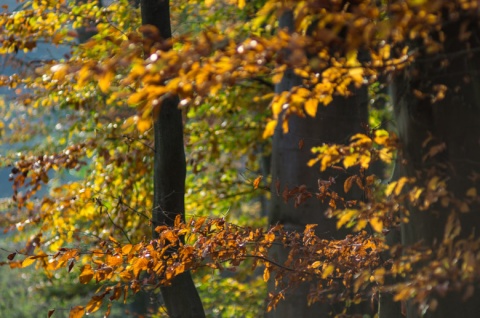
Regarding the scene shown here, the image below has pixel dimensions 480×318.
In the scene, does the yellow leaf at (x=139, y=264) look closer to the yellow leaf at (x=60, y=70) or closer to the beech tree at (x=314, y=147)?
the beech tree at (x=314, y=147)

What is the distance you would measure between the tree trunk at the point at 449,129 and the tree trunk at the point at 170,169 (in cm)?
265

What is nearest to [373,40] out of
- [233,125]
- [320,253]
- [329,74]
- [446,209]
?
[329,74]

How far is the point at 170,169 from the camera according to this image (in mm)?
6340

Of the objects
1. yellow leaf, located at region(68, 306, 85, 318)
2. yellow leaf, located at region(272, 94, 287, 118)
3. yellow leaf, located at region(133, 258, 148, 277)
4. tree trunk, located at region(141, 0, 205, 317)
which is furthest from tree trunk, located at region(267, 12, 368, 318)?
yellow leaf, located at region(272, 94, 287, 118)

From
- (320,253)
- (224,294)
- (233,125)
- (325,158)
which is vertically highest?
(325,158)

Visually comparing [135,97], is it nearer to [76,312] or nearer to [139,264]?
[139,264]

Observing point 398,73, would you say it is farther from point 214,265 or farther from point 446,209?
point 214,265

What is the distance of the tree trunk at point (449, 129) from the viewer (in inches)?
151

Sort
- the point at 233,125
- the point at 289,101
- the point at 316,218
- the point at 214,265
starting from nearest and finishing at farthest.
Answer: the point at 289,101 < the point at 214,265 < the point at 316,218 < the point at 233,125

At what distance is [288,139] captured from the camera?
7.43 m

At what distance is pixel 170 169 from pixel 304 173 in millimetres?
1447

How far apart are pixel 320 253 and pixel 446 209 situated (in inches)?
60.2

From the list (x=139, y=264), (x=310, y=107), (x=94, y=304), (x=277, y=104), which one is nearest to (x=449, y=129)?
(x=310, y=107)

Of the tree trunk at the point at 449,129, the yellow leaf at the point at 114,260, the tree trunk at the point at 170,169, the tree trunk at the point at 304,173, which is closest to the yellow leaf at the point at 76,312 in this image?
the yellow leaf at the point at 114,260
